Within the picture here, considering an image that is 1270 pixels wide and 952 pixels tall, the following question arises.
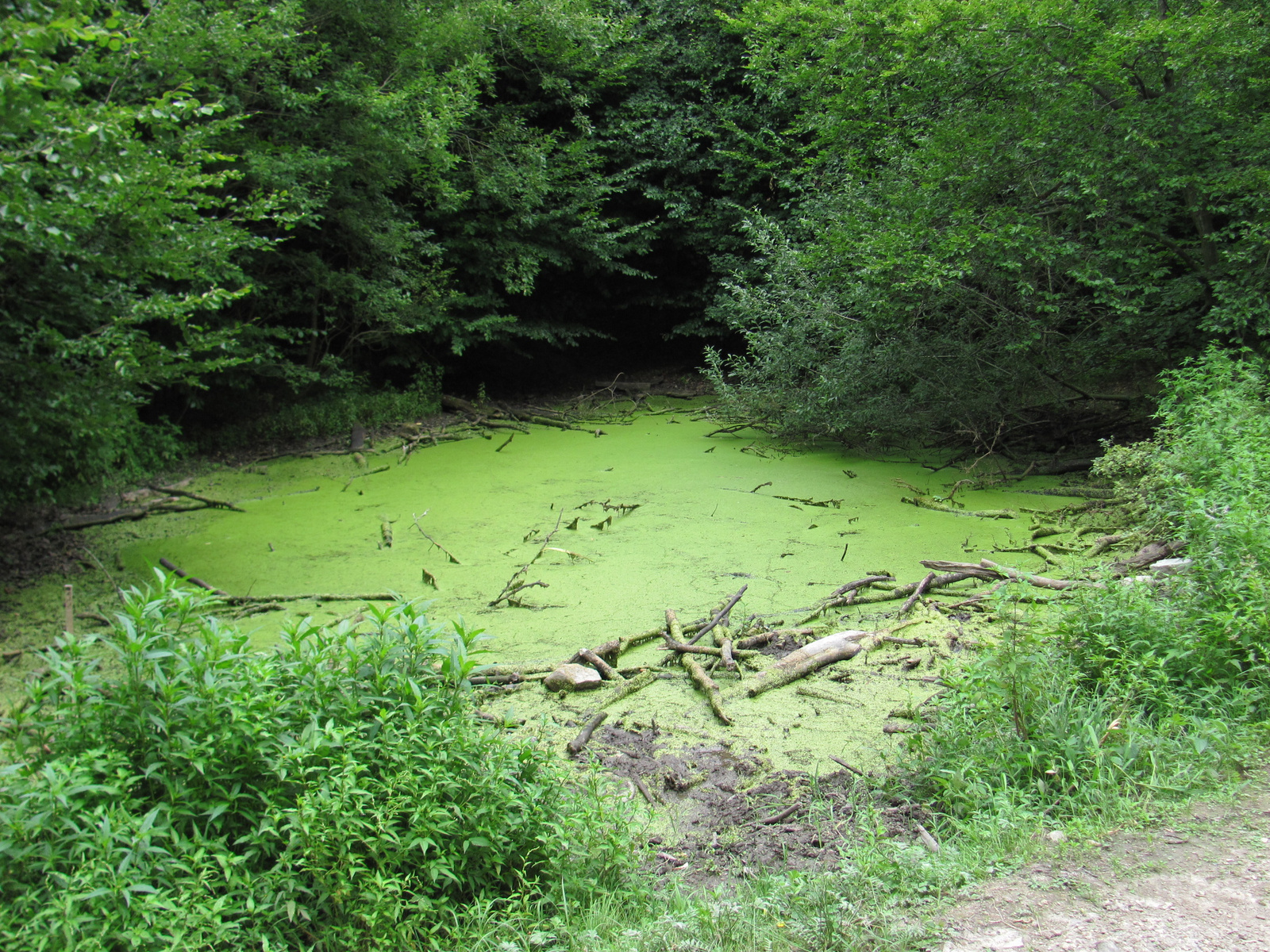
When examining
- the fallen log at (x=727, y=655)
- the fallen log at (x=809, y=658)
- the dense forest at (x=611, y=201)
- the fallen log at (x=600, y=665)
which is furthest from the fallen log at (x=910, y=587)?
the dense forest at (x=611, y=201)

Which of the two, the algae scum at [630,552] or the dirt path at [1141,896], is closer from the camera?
the dirt path at [1141,896]

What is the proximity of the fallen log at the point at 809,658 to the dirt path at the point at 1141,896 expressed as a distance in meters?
1.41

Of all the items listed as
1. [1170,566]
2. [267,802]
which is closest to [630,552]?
[1170,566]

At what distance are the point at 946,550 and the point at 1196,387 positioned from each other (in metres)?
1.90

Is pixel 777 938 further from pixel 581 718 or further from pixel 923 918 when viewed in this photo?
pixel 581 718

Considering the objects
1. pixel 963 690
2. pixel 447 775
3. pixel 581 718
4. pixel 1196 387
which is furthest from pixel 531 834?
pixel 1196 387

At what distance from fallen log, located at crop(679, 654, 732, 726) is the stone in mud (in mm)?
373

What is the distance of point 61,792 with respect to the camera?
5.42 feet

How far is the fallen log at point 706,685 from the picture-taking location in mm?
3071

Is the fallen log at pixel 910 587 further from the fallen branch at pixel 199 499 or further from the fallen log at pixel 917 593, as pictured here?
the fallen branch at pixel 199 499

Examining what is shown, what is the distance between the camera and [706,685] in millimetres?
3262

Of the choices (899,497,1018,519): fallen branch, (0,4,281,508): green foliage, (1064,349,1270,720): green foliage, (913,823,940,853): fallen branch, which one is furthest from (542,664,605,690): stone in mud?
(899,497,1018,519): fallen branch

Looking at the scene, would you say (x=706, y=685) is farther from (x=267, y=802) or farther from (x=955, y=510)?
(x=955, y=510)

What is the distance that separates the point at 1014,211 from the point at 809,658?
4191 mm
